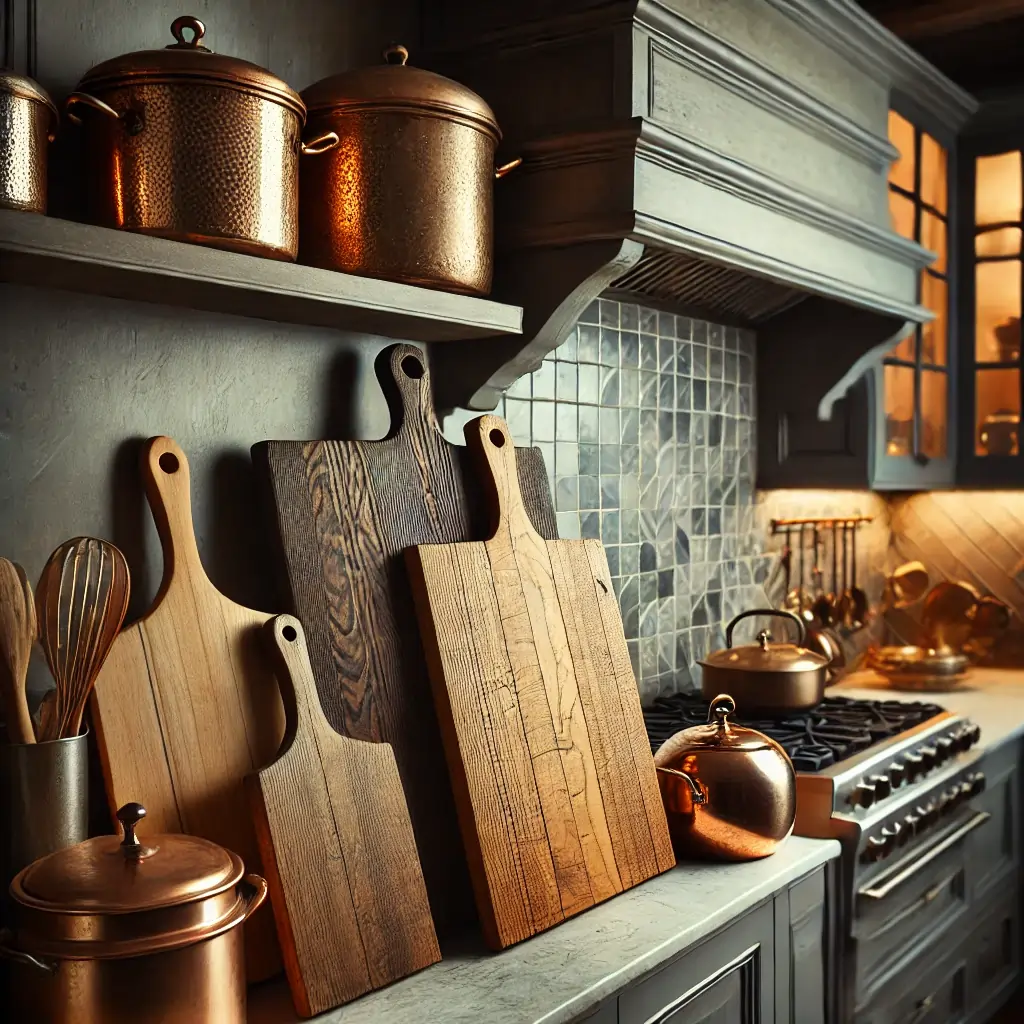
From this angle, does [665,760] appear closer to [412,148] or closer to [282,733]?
[282,733]

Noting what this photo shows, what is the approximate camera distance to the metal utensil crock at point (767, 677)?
2.41 meters

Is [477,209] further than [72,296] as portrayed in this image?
Yes

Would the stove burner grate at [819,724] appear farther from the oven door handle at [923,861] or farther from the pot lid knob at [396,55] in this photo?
Result: the pot lid knob at [396,55]

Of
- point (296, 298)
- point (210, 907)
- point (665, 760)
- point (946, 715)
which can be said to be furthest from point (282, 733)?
point (946, 715)

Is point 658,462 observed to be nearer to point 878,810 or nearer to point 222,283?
point 878,810

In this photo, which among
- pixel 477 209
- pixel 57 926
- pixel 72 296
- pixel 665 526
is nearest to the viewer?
pixel 57 926

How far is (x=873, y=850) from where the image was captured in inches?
85.6

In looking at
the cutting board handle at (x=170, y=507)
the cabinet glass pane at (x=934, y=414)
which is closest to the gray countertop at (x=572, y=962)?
the cutting board handle at (x=170, y=507)

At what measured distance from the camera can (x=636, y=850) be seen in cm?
178

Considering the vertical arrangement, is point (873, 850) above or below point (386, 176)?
below

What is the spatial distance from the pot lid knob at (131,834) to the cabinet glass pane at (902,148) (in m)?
2.69

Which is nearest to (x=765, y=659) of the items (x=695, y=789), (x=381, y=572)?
(x=695, y=789)

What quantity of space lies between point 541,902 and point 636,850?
22 cm

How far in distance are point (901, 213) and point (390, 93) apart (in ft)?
6.75
